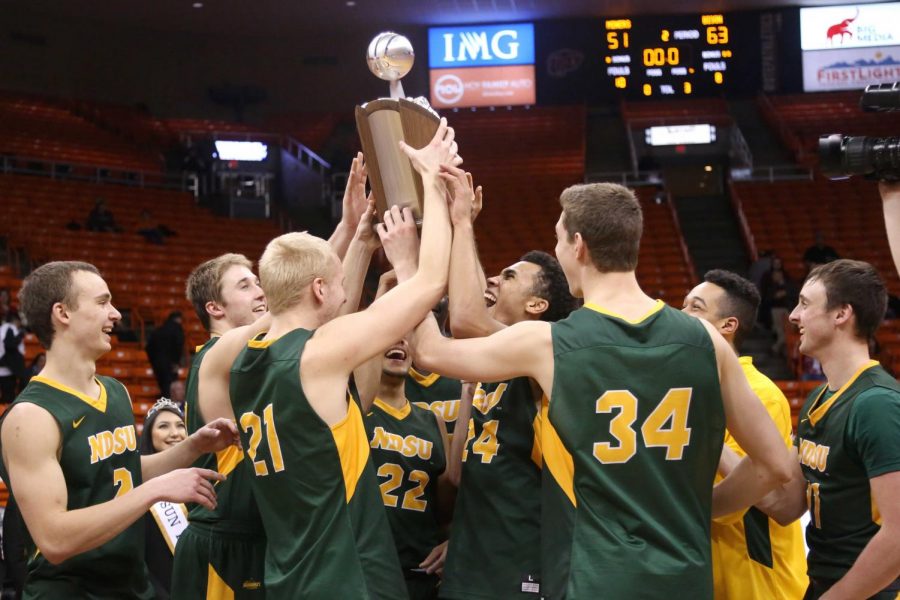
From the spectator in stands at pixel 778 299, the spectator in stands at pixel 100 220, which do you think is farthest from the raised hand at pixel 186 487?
the spectator in stands at pixel 100 220

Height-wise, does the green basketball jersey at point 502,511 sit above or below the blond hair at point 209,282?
below

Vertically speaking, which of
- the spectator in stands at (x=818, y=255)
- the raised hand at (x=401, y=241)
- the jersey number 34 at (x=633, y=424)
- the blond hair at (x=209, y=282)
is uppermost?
the raised hand at (x=401, y=241)

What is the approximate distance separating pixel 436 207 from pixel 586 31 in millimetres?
19965

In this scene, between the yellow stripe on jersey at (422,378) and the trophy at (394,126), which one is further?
the yellow stripe on jersey at (422,378)

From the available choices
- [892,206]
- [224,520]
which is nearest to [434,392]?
[224,520]

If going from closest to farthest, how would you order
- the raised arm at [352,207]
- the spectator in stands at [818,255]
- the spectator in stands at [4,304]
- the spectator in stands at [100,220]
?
the raised arm at [352,207]
the spectator in stands at [4,304]
the spectator in stands at [818,255]
the spectator in stands at [100,220]

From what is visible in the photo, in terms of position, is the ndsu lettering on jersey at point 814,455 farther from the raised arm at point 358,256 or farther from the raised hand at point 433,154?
the raised arm at point 358,256

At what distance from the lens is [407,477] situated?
13.4 ft

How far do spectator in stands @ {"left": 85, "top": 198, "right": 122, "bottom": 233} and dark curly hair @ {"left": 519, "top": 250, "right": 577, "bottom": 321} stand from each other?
14.6 meters

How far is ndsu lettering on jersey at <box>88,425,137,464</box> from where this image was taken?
145 inches

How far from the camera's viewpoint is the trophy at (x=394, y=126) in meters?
3.35

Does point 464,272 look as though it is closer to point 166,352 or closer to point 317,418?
point 317,418

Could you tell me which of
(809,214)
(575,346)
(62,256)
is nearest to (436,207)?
(575,346)

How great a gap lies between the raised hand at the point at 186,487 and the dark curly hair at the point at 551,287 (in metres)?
1.30
